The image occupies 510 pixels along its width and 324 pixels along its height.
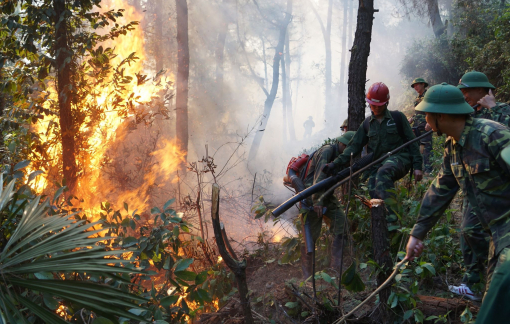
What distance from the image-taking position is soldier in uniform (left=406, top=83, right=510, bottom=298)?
2.43m

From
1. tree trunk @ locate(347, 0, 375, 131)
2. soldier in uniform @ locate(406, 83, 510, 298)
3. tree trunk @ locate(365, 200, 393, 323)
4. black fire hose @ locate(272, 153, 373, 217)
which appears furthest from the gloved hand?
soldier in uniform @ locate(406, 83, 510, 298)

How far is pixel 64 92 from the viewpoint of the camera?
6117 mm

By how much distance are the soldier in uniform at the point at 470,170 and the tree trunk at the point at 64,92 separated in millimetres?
5488

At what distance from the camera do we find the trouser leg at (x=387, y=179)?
15.1 ft

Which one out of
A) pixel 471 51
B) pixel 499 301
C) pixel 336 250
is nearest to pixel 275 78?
pixel 471 51

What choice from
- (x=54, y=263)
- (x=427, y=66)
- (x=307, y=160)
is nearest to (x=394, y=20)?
(x=427, y=66)

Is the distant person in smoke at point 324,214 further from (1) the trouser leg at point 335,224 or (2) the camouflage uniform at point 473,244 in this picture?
(2) the camouflage uniform at point 473,244

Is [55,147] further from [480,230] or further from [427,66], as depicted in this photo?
[427,66]

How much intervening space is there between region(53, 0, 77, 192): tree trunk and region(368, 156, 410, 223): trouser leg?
4.93m

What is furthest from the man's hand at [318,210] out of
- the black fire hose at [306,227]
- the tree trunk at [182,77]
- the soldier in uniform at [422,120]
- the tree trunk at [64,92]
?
the tree trunk at [182,77]

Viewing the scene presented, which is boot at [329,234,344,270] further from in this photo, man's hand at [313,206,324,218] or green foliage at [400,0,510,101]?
green foliage at [400,0,510,101]

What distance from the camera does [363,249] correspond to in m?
4.98

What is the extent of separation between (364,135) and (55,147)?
5.44 metres

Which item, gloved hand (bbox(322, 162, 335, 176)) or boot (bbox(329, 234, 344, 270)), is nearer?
gloved hand (bbox(322, 162, 335, 176))
